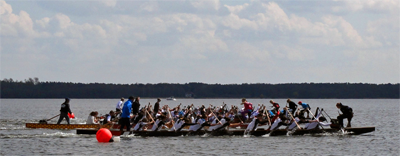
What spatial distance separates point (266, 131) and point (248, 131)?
0.90m

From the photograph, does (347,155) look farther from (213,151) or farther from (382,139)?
(382,139)

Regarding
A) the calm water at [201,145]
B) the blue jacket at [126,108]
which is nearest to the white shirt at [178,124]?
the calm water at [201,145]

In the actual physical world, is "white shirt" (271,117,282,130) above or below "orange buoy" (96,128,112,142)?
above

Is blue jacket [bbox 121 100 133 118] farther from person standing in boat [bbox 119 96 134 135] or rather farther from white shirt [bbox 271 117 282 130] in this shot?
white shirt [bbox 271 117 282 130]

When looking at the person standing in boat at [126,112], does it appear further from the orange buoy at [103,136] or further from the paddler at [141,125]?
the orange buoy at [103,136]

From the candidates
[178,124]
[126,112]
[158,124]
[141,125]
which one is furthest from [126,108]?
[178,124]

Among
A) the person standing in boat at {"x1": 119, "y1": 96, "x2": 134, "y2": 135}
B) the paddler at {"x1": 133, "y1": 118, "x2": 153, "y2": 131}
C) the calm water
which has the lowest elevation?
the calm water

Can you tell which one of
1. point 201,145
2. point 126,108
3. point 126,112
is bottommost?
Answer: point 201,145

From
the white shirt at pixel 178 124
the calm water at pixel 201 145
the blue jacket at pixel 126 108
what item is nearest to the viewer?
the calm water at pixel 201 145

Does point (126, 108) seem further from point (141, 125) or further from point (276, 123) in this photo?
point (276, 123)

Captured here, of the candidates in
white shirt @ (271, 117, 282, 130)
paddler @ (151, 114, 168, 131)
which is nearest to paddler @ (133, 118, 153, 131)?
paddler @ (151, 114, 168, 131)

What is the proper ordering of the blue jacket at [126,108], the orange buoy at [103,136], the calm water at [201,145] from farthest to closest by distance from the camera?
1. the blue jacket at [126,108]
2. the orange buoy at [103,136]
3. the calm water at [201,145]

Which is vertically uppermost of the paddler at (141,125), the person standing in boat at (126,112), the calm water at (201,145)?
the person standing in boat at (126,112)

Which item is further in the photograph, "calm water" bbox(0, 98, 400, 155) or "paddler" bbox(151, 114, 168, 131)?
"paddler" bbox(151, 114, 168, 131)
